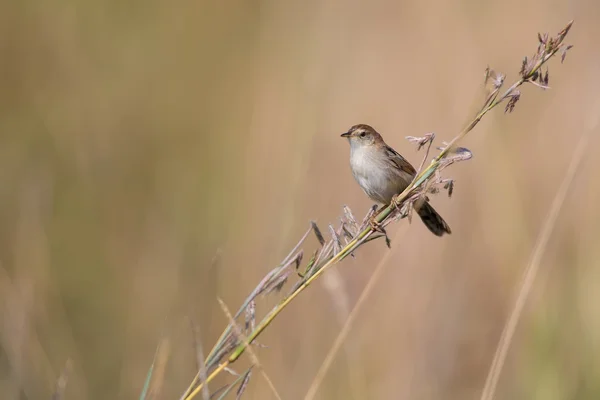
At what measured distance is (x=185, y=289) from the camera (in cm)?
291

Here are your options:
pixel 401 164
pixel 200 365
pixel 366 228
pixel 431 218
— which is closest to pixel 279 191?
pixel 401 164

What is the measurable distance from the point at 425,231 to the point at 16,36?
3.34 m

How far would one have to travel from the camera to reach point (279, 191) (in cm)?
347

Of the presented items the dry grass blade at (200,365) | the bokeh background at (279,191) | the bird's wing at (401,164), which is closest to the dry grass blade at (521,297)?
the bokeh background at (279,191)

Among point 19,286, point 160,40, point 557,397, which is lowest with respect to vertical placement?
point 557,397

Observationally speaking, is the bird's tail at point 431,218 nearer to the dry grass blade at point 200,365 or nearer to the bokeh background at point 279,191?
the bokeh background at point 279,191

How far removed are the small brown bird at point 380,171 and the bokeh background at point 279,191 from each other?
269mm

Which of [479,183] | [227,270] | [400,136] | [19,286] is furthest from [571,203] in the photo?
[19,286]

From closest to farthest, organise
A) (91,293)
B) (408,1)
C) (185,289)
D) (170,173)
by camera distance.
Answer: (185,289) < (91,293) < (408,1) < (170,173)

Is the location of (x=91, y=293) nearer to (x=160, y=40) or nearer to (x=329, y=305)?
(x=329, y=305)

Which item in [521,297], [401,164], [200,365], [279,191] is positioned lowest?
[521,297]

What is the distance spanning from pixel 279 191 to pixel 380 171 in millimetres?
864

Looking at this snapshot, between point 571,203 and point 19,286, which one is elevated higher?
point 19,286

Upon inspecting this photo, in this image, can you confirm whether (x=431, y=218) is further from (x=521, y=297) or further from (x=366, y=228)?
(x=366, y=228)
